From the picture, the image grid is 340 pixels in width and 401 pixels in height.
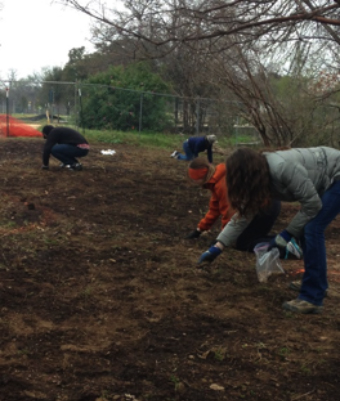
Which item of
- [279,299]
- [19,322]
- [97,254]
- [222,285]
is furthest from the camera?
[97,254]

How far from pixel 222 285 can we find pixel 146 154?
10.4 m

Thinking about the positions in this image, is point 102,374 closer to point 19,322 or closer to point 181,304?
point 19,322

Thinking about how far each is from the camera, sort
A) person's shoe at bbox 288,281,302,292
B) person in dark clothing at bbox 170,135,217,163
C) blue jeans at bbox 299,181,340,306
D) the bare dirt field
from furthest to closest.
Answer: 1. person in dark clothing at bbox 170,135,217,163
2. person's shoe at bbox 288,281,302,292
3. blue jeans at bbox 299,181,340,306
4. the bare dirt field

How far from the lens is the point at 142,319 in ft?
12.2

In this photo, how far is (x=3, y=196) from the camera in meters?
7.63

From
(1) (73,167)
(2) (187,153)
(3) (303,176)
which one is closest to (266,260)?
(3) (303,176)

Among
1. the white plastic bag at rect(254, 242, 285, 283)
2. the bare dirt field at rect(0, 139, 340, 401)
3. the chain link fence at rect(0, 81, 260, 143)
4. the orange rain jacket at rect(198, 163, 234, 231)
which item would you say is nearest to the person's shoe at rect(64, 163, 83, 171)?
the bare dirt field at rect(0, 139, 340, 401)

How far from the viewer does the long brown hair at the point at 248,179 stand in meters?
3.52

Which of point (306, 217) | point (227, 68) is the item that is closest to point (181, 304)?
point (306, 217)

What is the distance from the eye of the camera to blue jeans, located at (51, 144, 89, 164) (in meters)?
9.69

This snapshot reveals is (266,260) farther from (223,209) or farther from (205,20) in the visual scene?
(205,20)

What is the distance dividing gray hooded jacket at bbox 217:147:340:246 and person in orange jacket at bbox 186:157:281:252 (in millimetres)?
845

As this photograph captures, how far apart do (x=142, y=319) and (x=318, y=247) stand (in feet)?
4.50

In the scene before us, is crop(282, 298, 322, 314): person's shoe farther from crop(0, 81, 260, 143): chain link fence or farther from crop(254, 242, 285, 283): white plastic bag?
crop(0, 81, 260, 143): chain link fence
